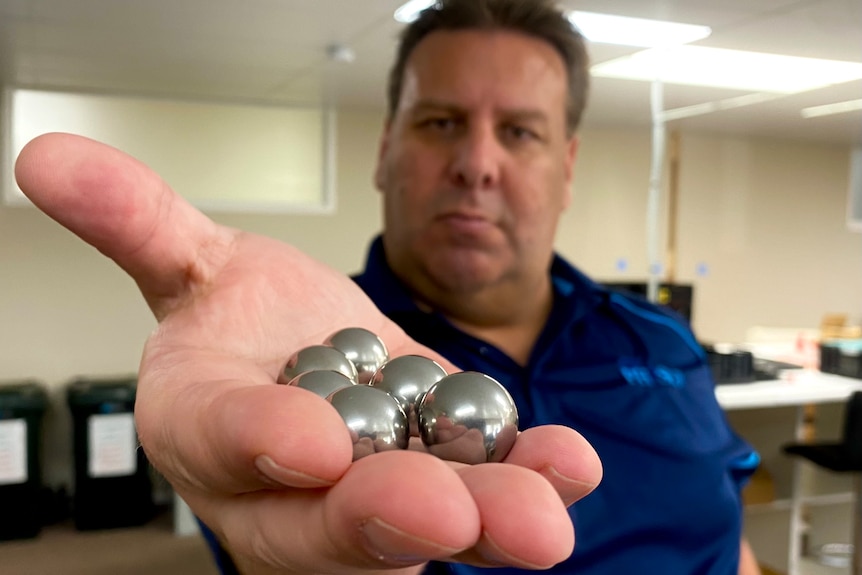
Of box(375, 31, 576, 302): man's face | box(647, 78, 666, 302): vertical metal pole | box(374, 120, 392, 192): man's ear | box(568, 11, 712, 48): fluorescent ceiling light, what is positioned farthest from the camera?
A: box(647, 78, 666, 302): vertical metal pole

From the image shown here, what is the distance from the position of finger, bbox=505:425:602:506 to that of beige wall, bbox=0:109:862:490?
292cm

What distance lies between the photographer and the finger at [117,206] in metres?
0.42

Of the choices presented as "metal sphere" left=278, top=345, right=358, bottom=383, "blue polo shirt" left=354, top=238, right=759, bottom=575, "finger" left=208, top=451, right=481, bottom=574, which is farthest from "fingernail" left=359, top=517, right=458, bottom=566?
"blue polo shirt" left=354, top=238, right=759, bottom=575

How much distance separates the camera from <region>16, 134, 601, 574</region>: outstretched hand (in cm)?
30

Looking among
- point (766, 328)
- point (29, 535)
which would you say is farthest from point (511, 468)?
point (766, 328)

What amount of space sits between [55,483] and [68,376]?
1.57 ft

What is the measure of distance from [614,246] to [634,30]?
193cm

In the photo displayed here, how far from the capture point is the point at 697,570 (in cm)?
94

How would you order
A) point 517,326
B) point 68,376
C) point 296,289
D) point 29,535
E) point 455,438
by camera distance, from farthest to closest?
point 68,376
point 29,535
point 517,326
point 296,289
point 455,438

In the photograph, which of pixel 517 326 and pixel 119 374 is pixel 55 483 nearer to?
pixel 119 374

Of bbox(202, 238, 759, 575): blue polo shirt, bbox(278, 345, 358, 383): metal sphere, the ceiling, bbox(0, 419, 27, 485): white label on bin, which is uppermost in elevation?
the ceiling

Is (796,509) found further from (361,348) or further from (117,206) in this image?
(117,206)

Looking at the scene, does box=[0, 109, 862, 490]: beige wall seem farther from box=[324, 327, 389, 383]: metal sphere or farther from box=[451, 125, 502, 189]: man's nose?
box=[324, 327, 389, 383]: metal sphere

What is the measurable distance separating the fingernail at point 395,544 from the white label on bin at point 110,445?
9.62ft
